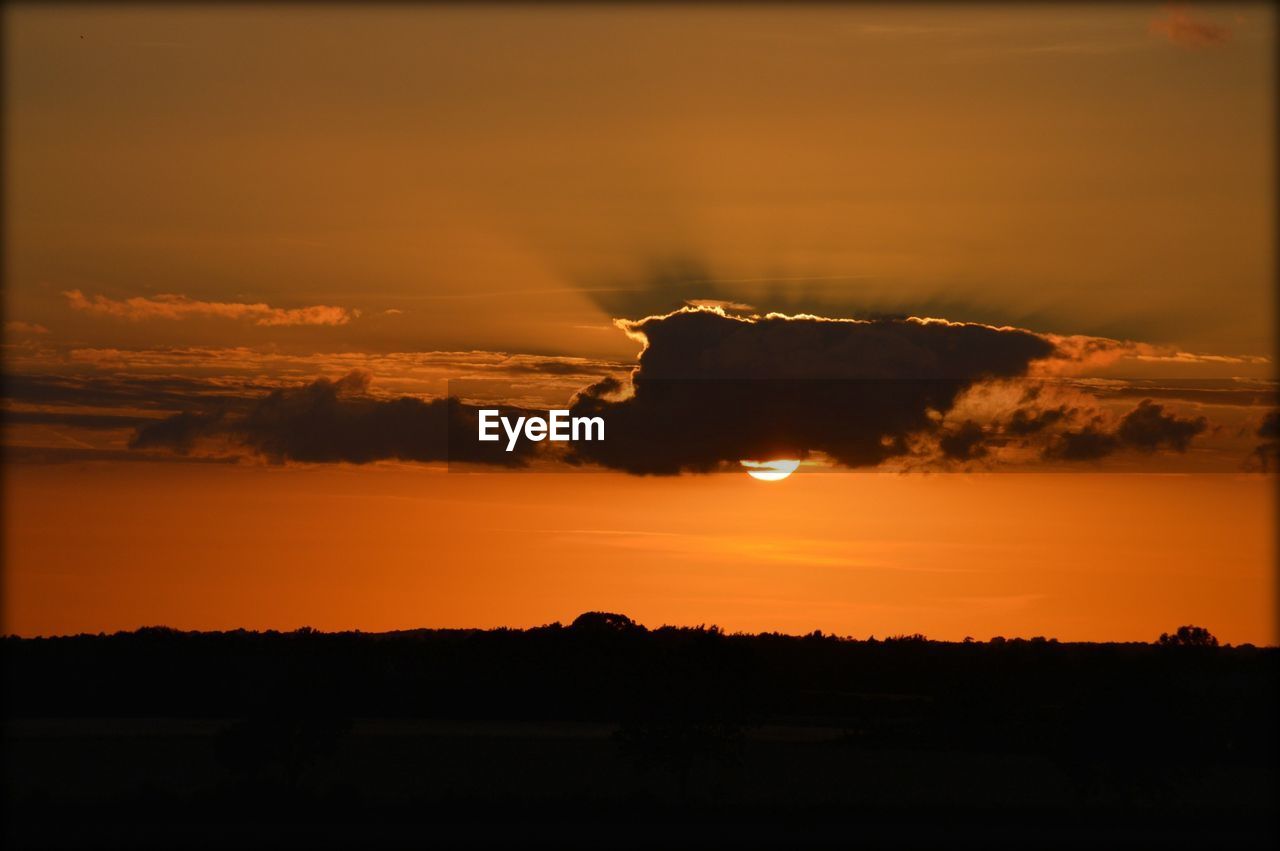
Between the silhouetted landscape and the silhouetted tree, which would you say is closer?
the silhouetted landscape

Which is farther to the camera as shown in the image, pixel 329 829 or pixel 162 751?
pixel 162 751

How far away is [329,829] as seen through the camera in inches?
2645

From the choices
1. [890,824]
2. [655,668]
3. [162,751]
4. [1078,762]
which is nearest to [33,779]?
[162,751]

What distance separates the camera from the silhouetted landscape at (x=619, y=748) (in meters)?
70.4

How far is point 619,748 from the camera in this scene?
3856 inches

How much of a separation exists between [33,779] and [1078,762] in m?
52.0

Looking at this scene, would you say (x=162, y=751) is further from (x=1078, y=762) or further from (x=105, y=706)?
(x=1078, y=762)

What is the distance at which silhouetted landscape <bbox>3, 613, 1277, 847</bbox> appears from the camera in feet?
231

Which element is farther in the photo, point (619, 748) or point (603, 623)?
point (603, 623)

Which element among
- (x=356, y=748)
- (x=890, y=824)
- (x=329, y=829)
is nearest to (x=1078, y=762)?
(x=890, y=824)

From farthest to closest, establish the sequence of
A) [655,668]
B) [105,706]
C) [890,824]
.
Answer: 1. [105,706]
2. [655,668]
3. [890,824]

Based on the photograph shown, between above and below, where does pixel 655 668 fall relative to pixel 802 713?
above

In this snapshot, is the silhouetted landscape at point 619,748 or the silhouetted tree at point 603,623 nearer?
the silhouetted landscape at point 619,748

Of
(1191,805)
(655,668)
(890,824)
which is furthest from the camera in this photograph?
(655,668)
